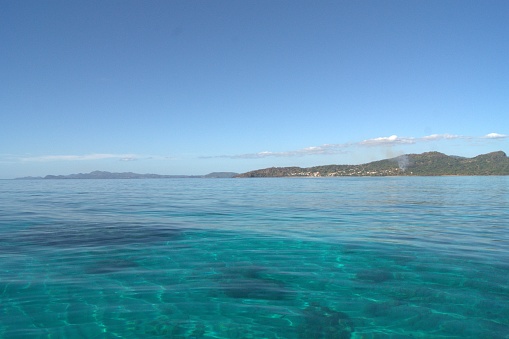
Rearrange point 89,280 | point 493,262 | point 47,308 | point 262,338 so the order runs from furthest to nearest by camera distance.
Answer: point 493,262
point 89,280
point 47,308
point 262,338

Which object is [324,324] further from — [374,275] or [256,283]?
[374,275]

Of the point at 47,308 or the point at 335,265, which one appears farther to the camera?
the point at 335,265

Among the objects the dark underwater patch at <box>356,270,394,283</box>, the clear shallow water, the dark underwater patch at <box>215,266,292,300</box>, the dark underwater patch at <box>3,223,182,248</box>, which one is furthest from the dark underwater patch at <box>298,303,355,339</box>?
the dark underwater patch at <box>3,223,182,248</box>

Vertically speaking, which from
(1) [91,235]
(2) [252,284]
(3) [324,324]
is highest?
(1) [91,235]

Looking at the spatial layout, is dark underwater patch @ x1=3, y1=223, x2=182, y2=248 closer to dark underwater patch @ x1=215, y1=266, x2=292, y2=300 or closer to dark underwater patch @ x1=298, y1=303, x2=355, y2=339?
dark underwater patch @ x1=215, y1=266, x2=292, y2=300

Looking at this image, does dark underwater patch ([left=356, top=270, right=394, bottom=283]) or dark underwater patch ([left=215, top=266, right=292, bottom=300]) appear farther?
dark underwater patch ([left=356, top=270, right=394, bottom=283])

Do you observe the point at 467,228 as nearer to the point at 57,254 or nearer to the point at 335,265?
the point at 335,265

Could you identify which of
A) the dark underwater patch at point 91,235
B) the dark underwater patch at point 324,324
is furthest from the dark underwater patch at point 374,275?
the dark underwater patch at point 91,235

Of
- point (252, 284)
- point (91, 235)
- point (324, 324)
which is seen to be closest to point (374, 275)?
point (324, 324)

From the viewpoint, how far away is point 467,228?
1678 centimetres

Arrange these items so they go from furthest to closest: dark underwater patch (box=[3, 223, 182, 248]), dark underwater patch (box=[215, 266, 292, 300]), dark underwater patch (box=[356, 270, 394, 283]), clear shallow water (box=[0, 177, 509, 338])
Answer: dark underwater patch (box=[3, 223, 182, 248])
dark underwater patch (box=[356, 270, 394, 283])
dark underwater patch (box=[215, 266, 292, 300])
clear shallow water (box=[0, 177, 509, 338])

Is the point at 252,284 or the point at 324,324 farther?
the point at 252,284

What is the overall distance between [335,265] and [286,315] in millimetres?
3964

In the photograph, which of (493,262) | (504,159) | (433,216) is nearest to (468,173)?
(504,159)
